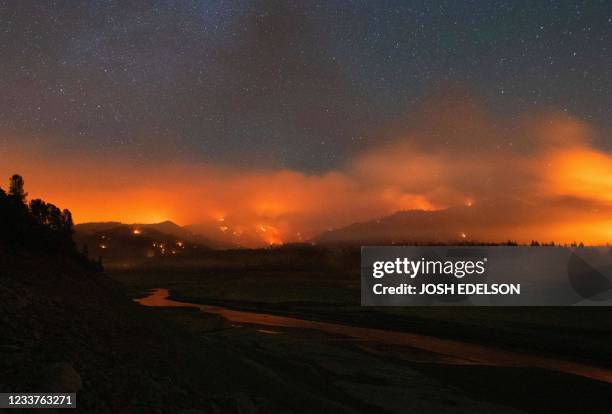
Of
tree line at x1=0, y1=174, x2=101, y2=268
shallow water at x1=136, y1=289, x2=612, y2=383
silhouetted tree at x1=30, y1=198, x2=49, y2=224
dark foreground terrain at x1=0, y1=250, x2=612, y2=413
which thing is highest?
silhouetted tree at x1=30, y1=198, x2=49, y2=224

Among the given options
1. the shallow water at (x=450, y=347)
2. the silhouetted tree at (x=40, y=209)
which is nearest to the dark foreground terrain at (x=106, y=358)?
the silhouetted tree at (x=40, y=209)

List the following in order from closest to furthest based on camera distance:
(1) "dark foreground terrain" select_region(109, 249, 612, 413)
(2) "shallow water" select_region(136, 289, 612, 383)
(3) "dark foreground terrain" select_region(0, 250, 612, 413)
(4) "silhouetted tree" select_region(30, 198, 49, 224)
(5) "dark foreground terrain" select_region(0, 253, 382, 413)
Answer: (5) "dark foreground terrain" select_region(0, 253, 382, 413), (3) "dark foreground terrain" select_region(0, 250, 612, 413), (1) "dark foreground terrain" select_region(109, 249, 612, 413), (2) "shallow water" select_region(136, 289, 612, 383), (4) "silhouetted tree" select_region(30, 198, 49, 224)

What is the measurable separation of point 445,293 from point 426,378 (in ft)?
207

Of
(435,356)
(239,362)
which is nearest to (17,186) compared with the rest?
(239,362)

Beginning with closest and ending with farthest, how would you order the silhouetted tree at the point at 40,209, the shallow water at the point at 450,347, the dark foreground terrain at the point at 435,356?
the dark foreground terrain at the point at 435,356, the shallow water at the point at 450,347, the silhouetted tree at the point at 40,209

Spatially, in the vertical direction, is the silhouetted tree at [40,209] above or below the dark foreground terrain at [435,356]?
above

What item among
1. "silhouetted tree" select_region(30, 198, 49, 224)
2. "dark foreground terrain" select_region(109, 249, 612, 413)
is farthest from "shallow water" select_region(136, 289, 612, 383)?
"silhouetted tree" select_region(30, 198, 49, 224)

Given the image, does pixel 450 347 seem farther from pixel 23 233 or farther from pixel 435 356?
pixel 23 233

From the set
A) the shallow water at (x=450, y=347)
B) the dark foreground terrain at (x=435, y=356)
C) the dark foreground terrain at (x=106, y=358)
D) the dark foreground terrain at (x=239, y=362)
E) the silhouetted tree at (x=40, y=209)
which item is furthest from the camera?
the silhouetted tree at (x=40, y=209)

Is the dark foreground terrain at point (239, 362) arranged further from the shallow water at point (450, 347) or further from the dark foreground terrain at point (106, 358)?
the shallow water at point (450, 347)

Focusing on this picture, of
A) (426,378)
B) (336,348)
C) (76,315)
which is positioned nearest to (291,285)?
(336,348)

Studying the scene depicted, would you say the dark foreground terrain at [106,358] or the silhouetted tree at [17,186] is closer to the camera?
the dark foreground terrain at [106,358]

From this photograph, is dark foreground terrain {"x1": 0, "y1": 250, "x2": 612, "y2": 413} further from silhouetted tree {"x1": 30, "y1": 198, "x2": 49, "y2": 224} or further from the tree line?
silhouetted tree {"x1": 30, "y1": 198, "x2": 49, "y2": 224}

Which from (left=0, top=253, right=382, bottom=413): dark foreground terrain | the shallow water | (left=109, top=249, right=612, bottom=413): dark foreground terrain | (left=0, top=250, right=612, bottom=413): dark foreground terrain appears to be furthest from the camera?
the shallow water
